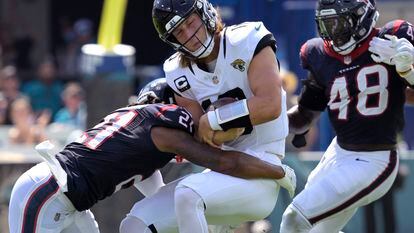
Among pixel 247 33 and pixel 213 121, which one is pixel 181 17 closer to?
pixel 247 33

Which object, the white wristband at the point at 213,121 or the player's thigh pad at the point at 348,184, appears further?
the player's thigh pad at the point at 348,184

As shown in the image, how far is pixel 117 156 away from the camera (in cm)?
514

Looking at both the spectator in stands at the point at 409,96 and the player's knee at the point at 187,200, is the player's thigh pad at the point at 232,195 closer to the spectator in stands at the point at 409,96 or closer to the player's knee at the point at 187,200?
the player's knee at the point at 187,200

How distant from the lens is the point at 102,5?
16266mm

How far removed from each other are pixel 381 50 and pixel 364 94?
0.27 metres

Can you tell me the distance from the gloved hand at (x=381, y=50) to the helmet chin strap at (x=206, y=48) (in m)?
0.95

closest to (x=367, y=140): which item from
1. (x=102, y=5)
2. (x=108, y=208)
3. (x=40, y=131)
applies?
(x=108, y=208)

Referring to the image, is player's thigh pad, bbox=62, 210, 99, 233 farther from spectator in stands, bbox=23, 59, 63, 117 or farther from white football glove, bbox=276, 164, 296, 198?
spectator in stands, bbox=23, 59, 63, 117

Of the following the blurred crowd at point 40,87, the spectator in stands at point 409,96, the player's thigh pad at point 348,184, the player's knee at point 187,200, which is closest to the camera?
the player's knee at point 187,200

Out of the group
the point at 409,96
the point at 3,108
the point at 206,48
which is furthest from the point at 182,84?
the point at 3,108

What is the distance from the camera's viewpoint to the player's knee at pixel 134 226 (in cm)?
527

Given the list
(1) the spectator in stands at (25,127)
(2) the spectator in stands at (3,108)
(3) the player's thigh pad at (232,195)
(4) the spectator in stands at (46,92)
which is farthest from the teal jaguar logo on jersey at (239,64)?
(4) the spectator in stands at (46,92)

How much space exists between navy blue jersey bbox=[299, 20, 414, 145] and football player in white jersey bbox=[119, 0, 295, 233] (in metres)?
0.60

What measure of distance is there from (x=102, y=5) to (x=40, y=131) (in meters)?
5.56
